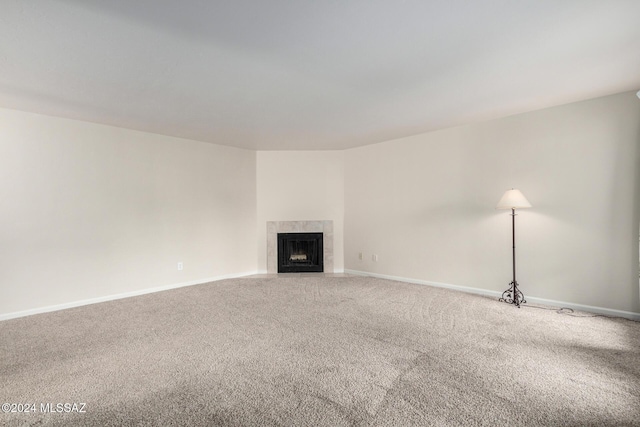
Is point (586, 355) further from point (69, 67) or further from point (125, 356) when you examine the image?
point (69, 67)

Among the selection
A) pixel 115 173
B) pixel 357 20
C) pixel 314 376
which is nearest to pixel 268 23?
pixel 357 20

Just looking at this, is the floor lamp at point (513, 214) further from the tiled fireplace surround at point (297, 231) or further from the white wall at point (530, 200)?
the tiled fireplace surround at point (297, 231)

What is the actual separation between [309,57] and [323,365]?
235cm

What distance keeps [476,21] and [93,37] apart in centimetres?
252

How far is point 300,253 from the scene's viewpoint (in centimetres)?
639

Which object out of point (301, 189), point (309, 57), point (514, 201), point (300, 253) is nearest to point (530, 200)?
point (514, 201)

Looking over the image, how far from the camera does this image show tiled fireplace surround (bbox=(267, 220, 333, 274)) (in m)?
6.21

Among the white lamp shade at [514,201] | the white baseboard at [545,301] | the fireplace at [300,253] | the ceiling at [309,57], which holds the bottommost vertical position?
Answer: the white baseboard at [545,301]

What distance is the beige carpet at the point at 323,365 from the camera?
5.83 ft

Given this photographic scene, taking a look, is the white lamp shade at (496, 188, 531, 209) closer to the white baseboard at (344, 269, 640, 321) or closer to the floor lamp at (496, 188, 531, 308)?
the floor lamp at (496, 188, 531, 308)

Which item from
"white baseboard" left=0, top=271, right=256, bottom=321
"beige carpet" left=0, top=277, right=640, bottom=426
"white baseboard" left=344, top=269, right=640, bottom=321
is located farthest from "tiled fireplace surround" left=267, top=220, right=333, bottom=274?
"beige carpet" left=0, top=277, right=640, bottom=426

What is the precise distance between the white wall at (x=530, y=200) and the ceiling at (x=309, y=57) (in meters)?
0.48

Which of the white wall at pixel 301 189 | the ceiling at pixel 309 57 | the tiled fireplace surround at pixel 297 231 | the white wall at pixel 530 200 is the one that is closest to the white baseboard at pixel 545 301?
the white wall at pixel 530 200

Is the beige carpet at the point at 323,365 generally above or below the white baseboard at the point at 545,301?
below
